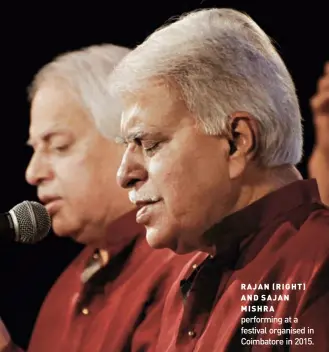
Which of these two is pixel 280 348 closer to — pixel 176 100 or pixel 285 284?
pixel 285 284

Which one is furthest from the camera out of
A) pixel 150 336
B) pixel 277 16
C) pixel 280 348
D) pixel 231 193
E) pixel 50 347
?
pixel 50 347

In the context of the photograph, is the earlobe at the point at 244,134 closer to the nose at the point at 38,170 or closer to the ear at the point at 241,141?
the ear at the point at 241,141

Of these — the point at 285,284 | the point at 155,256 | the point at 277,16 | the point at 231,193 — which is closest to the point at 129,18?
the point at 277,16

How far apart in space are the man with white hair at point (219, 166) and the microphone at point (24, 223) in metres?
0.29

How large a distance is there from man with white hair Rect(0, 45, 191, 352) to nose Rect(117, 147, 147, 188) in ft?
1.46

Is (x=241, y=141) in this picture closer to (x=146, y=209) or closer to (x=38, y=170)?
(x=146, y=209)

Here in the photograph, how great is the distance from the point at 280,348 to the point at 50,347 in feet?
2.95

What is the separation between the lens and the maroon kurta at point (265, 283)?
1.40 metres

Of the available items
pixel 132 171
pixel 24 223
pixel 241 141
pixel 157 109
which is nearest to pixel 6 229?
pixel 24 223

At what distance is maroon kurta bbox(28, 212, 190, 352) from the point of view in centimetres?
192

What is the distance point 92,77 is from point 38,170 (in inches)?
10.9

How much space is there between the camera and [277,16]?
79.0 inches

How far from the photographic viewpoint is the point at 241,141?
1.54 metres

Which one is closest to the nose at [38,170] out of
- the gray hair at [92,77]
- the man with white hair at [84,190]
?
the man with white hair at [84,190]
